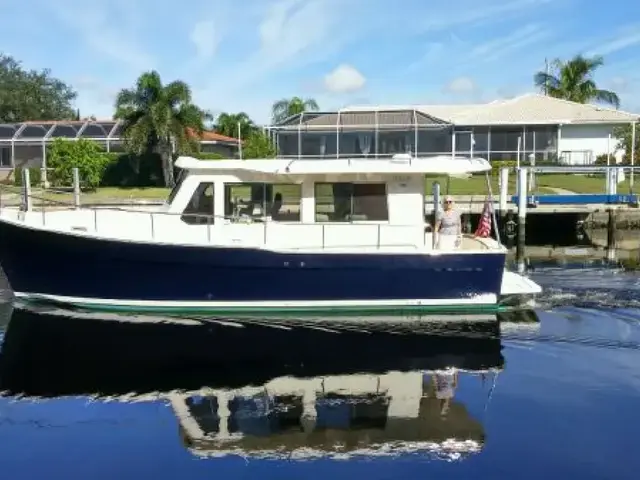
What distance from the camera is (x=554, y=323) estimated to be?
12.3 metres

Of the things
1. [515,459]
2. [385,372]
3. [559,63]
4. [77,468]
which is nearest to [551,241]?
[385,372]

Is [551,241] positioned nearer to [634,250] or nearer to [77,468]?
[634,250]

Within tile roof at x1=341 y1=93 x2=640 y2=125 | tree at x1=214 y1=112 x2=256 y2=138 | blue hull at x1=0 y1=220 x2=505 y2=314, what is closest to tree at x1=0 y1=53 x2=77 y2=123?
tree at x1=214 y1=112 x2=256 y2=138

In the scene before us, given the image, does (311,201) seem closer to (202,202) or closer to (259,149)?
(202,202)

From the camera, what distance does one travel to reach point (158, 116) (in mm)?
37906

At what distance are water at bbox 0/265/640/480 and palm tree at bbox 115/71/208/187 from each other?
2626 centimetres

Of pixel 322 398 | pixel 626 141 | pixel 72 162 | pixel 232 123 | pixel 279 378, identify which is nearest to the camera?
pixel 322 398

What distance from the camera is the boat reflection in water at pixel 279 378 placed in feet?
25.3

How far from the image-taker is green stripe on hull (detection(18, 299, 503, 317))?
1273 cm

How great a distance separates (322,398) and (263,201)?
5.01 meters

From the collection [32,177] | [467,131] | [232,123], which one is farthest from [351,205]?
[232,123]

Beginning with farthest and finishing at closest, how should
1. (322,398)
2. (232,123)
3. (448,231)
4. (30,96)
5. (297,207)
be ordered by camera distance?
(30,96)
(232,123)
(297,207)
(448,231)
(322,398)

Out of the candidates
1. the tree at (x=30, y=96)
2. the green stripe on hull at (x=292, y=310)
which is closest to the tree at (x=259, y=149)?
the green stripe on hull at (x=292, y=310)

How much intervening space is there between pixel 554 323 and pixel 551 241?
14.5 metres
